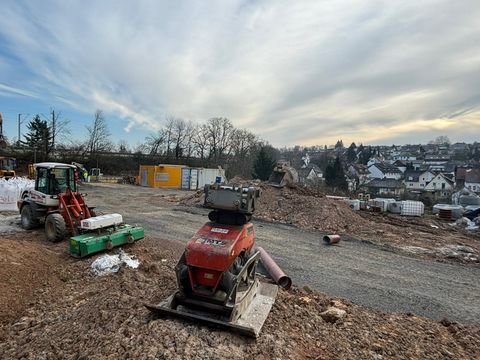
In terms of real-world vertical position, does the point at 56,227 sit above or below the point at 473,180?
below

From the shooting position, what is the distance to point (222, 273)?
4.45 meters

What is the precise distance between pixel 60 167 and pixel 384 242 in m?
11.6

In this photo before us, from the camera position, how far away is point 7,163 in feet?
86.3

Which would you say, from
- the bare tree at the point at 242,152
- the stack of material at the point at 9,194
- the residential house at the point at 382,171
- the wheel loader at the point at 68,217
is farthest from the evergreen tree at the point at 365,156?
the wheel loader at the point at 68,217

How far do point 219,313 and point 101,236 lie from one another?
5.08 m

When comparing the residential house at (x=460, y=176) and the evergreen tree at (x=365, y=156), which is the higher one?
the evergreen tree at (x=365, y=156)

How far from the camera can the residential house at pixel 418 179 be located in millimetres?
75750

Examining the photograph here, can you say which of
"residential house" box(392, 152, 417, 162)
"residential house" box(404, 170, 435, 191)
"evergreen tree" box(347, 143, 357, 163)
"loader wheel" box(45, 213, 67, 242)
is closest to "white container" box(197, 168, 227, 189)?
"loader wheel" box(45, 213, 67, 242)

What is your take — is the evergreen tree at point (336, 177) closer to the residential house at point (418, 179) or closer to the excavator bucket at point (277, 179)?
the residential house at point (418, 179)

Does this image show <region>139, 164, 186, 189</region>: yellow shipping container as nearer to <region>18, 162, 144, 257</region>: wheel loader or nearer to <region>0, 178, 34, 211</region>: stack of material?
<region>0, 178, 34, 211</region>: stack of material

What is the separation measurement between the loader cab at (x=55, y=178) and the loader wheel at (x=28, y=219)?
3.03 ft

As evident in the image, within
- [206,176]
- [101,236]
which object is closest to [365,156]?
[206,176]

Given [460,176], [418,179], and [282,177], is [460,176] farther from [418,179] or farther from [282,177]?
[282,177]

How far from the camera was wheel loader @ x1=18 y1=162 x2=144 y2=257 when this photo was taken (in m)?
8.35
